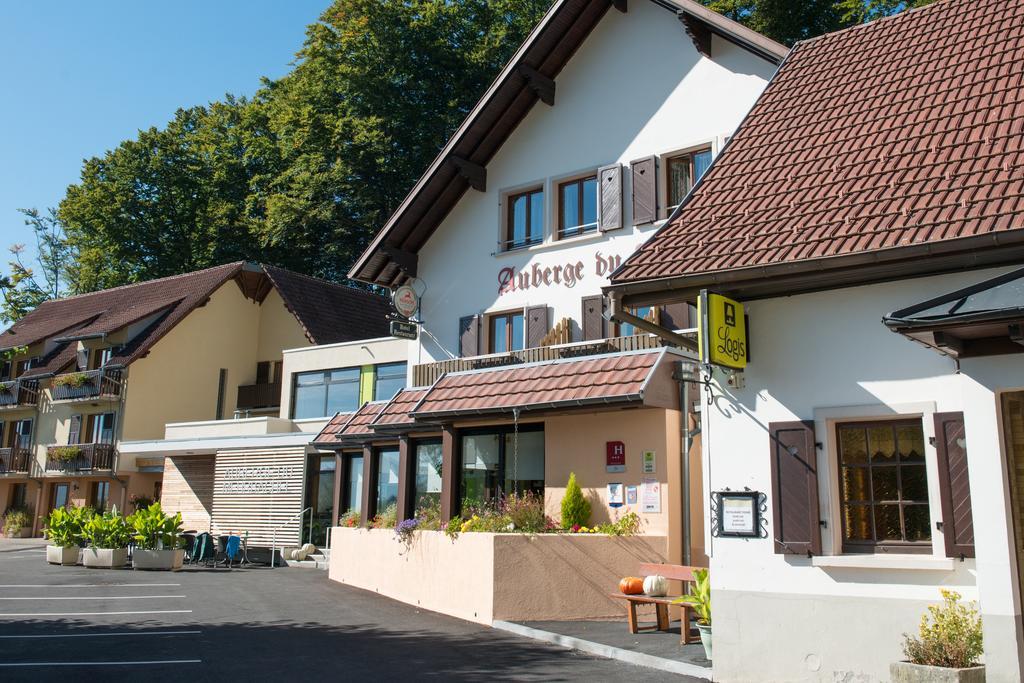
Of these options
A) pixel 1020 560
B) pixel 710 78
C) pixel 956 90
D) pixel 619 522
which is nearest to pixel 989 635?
pixel 1020 560

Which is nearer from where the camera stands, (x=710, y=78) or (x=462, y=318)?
(x=710, y=78)

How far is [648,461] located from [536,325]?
15.3 feet

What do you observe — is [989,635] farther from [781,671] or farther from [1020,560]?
[781,671]

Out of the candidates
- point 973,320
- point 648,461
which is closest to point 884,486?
point 973,320

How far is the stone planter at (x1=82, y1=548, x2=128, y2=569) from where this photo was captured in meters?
23.4

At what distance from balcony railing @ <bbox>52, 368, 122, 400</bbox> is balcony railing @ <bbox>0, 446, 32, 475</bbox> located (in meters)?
4.30

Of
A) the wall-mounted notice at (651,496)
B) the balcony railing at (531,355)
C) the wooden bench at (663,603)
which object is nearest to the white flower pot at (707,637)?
the wooden bench at (663,603)

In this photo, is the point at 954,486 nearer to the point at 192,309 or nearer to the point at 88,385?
the point at 192,309

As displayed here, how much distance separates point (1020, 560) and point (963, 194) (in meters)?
3.58

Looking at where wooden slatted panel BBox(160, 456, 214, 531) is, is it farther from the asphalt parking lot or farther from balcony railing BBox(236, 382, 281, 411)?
the asphalt parking lot

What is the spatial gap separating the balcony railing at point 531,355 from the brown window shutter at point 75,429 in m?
25.8

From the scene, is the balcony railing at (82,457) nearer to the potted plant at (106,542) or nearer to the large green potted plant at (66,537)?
the large green potted plant at (66,537)

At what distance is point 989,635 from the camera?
7.86 metres

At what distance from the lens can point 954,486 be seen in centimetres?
868
